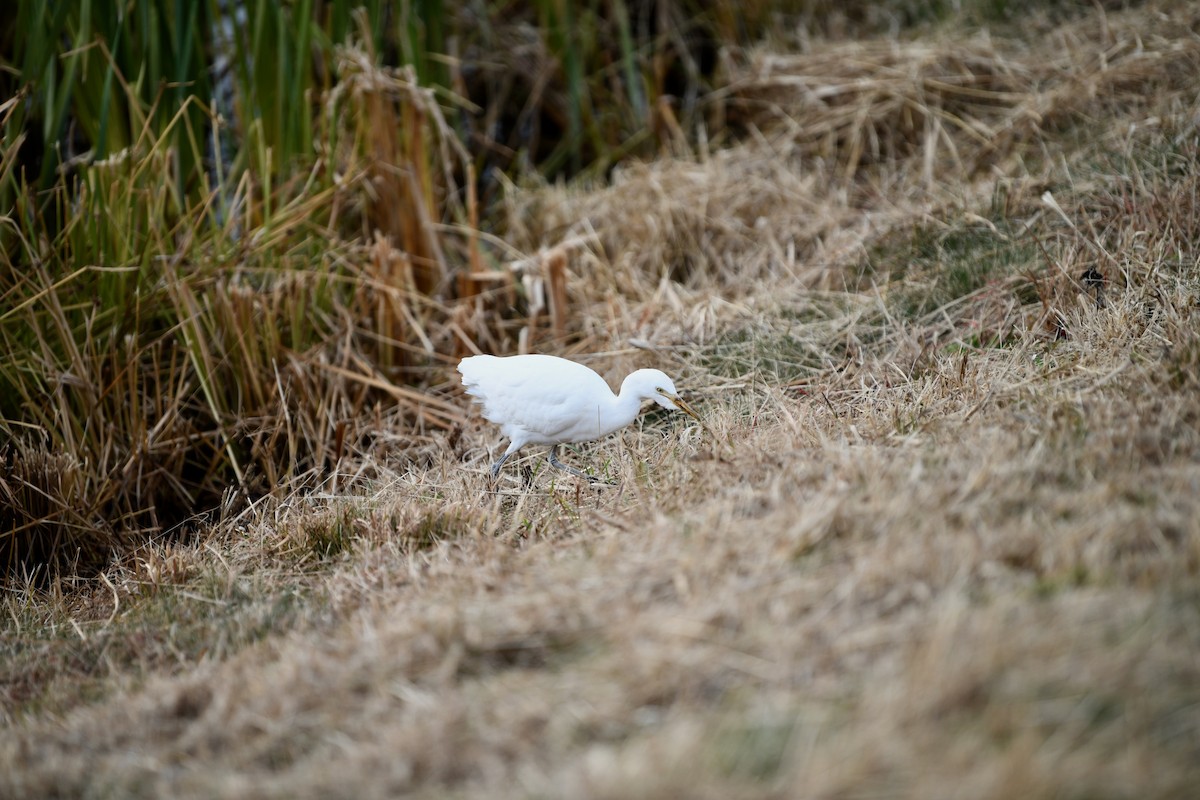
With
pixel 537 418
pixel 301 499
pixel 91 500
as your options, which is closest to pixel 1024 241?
pixel 537 418

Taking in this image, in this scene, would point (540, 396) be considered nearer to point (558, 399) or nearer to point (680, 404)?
point (558, 399)

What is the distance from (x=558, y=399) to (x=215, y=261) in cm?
144

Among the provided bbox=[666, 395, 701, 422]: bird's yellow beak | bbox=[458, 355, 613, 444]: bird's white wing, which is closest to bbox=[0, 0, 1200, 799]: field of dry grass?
bbox=[666, 395, 701, 422]: bird's yellow beak

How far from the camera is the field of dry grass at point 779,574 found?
5.29 feet

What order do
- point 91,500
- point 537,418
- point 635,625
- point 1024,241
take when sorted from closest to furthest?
1. point 635,625
2. point 537,418
3. point 91,500
4. point 1024,241

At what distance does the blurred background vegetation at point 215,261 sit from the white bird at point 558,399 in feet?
2.32

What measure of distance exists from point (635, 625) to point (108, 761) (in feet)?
3.10

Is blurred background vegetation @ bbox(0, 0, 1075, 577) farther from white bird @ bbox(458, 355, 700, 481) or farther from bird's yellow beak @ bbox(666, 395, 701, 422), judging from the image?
bird's yellow beak @ bbox(666, 395, 701, 422)

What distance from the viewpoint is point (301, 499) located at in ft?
10.8

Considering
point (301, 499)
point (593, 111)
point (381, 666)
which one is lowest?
point (301, 499)

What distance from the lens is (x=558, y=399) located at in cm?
310

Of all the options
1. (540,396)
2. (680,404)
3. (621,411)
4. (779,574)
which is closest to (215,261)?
(540,396)

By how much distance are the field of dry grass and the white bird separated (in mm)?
161

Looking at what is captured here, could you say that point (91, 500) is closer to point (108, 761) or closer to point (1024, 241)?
point (108, 761)
